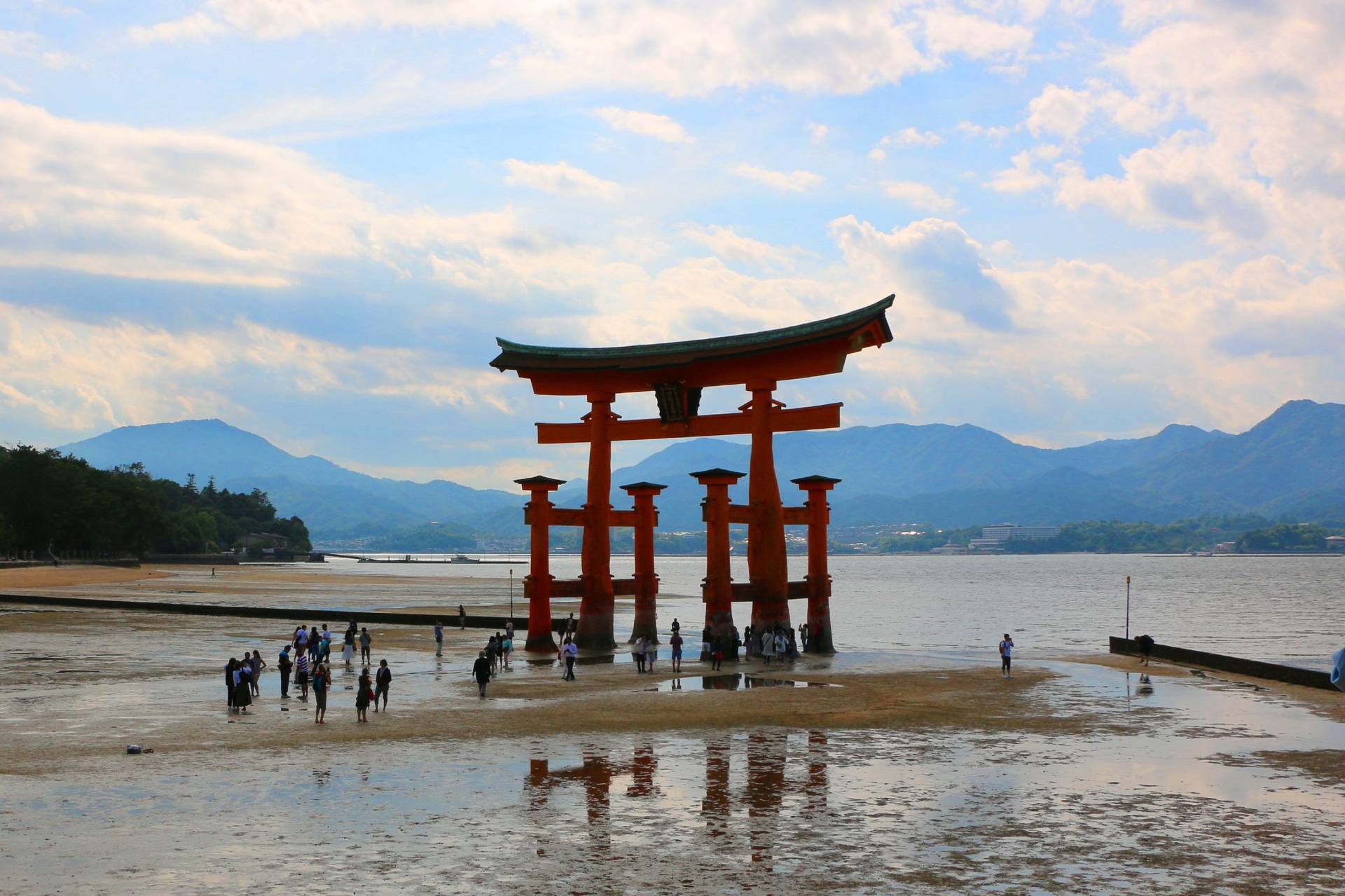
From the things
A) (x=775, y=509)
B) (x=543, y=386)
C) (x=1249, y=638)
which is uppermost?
(x=543, y=386)

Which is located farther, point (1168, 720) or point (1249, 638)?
point (1249, 638)

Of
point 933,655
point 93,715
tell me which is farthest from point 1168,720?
point 93,715

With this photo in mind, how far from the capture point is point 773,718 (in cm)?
2417

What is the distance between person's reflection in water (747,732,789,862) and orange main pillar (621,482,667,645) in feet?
56.0

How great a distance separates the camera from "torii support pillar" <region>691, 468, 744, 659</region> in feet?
119

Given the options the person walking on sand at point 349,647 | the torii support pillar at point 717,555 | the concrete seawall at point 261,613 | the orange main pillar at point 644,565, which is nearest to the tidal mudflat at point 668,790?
the person walking on sand at point 349,647

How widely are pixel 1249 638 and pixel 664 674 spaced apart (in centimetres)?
4330

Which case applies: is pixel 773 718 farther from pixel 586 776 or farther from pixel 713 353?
pixel 713 353

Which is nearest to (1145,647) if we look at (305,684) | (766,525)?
(766,525)

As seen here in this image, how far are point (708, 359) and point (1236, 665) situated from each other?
21291mm

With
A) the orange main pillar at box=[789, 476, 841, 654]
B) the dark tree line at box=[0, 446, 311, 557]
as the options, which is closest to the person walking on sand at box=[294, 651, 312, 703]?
the orange main pillar at box=[789, 476, 841, 654]

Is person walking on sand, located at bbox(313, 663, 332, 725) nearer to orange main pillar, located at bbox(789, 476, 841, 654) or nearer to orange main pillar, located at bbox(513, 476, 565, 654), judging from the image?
orange main pillar, located at bbox(513, 476, 565, 654)

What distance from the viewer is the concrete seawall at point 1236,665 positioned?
1243 inches

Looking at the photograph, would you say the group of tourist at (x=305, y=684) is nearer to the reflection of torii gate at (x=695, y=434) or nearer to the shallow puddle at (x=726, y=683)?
the shallow puddle at (x=726, y=683)
